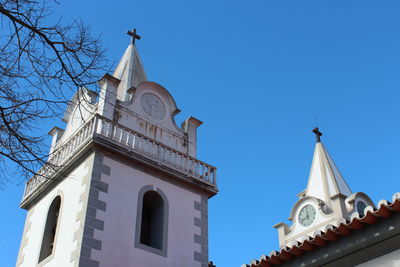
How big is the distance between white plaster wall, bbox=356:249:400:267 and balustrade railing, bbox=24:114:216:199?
781cm

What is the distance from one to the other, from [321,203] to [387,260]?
19924 mm

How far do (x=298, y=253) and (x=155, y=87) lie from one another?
9.42m

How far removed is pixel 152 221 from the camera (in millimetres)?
14312

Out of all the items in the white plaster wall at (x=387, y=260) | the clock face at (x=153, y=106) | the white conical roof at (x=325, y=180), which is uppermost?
the white conical roof at (x=325, y=180)

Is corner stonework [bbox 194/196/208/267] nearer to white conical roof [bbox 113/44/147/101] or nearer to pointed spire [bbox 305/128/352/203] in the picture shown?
white conical roof [bbox 113/44/147/101]

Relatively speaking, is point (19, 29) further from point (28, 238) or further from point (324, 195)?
point (324, 195)

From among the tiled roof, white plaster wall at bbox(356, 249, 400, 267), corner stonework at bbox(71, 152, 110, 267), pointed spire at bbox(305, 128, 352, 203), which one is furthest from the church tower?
pointed spire at bbox(305, 128, 352, 203)

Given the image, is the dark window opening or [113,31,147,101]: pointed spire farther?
[113,31,147,101]: pointed spire

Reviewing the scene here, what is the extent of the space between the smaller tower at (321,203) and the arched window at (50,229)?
569 inches

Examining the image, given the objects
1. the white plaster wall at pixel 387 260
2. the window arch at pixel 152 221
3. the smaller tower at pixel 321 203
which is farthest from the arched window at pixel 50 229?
the smaller tower at pixel 321 203

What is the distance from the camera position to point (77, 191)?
13148 millimetres

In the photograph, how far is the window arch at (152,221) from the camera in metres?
13.4

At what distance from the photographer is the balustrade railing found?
13656 mm

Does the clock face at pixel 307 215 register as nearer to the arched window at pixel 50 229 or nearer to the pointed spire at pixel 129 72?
the pointed spire at pixel 129 72
